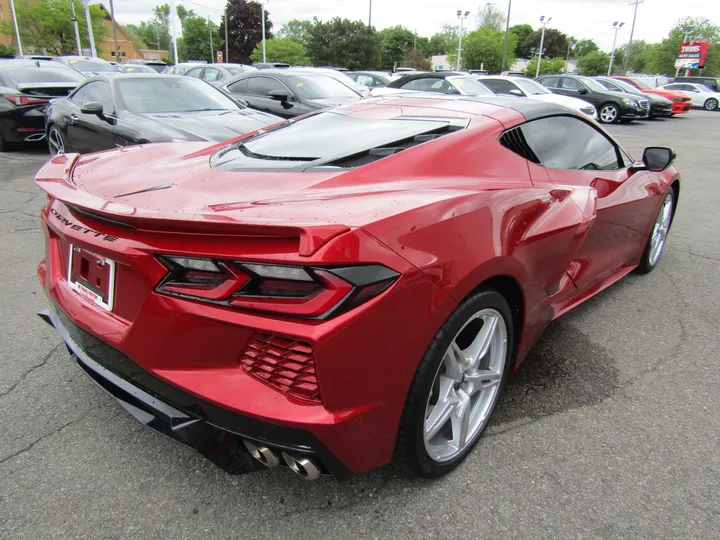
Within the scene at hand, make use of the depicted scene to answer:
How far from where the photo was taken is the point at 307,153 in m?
2.32

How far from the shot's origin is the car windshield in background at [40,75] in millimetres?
9055

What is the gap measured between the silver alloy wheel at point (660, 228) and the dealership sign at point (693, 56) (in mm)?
51664

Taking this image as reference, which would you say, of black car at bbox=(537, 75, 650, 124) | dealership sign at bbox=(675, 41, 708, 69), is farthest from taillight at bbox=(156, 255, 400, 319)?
dealership sign at bbox=(675, 41, 708, 69)

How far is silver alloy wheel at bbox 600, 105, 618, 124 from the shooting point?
55.9 ft

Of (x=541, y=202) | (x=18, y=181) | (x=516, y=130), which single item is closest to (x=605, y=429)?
(x=541, y=202)

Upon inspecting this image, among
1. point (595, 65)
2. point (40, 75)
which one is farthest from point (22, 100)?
point (595, 65)

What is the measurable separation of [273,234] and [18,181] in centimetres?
705

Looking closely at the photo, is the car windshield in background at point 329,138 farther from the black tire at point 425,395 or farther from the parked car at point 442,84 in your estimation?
the parked car at point 442,84

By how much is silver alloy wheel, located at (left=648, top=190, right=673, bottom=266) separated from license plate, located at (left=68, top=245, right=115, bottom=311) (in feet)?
12.1

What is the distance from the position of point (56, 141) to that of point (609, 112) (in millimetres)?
16032

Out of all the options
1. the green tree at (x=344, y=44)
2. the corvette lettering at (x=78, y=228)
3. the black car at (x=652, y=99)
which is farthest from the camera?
the green tree at (x=344, y=44)

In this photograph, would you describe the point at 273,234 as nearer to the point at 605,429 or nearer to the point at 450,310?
the point at 450,310

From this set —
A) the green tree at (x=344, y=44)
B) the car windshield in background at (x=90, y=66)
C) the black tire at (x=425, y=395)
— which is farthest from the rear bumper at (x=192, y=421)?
the green tree at (x=344, y=44)

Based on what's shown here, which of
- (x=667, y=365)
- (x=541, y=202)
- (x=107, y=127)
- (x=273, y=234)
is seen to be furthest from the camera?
(x=107, y=127)
